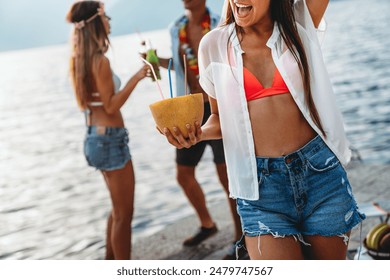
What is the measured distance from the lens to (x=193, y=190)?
157 inches

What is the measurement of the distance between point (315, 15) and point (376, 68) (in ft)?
43.1

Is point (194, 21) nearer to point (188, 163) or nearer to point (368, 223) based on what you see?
point (188, 163)

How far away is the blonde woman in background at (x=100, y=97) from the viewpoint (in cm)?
325

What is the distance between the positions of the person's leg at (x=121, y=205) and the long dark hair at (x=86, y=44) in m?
0.40

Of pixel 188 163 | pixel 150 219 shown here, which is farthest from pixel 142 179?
pixel 188 163

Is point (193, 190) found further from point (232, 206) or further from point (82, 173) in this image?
point (82, 173)

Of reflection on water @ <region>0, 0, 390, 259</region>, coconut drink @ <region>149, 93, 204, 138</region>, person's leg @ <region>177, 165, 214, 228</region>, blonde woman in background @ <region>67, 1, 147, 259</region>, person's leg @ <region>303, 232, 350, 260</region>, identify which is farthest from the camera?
reflection on water @ <region>0, 0, 390, 259</region>

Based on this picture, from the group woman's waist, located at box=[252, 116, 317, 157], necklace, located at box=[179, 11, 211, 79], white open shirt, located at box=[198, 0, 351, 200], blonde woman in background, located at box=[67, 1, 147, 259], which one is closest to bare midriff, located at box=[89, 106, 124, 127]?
blonde woman in background, located at box=[67, 1, 147, 259]

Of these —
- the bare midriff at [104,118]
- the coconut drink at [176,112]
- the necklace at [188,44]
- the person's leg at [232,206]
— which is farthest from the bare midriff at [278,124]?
the necklace at [188,44]

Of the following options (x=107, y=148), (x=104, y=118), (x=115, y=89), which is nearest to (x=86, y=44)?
(x=115, y=89)

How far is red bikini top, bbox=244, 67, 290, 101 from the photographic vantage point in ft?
6.18

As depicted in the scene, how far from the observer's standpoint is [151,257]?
3842mm

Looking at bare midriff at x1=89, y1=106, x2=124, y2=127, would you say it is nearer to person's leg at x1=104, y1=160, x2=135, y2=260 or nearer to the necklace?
person's leg at x1=104, y1=160, x2=135, y2=260

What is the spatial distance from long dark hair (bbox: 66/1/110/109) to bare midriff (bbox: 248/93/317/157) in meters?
1.54
